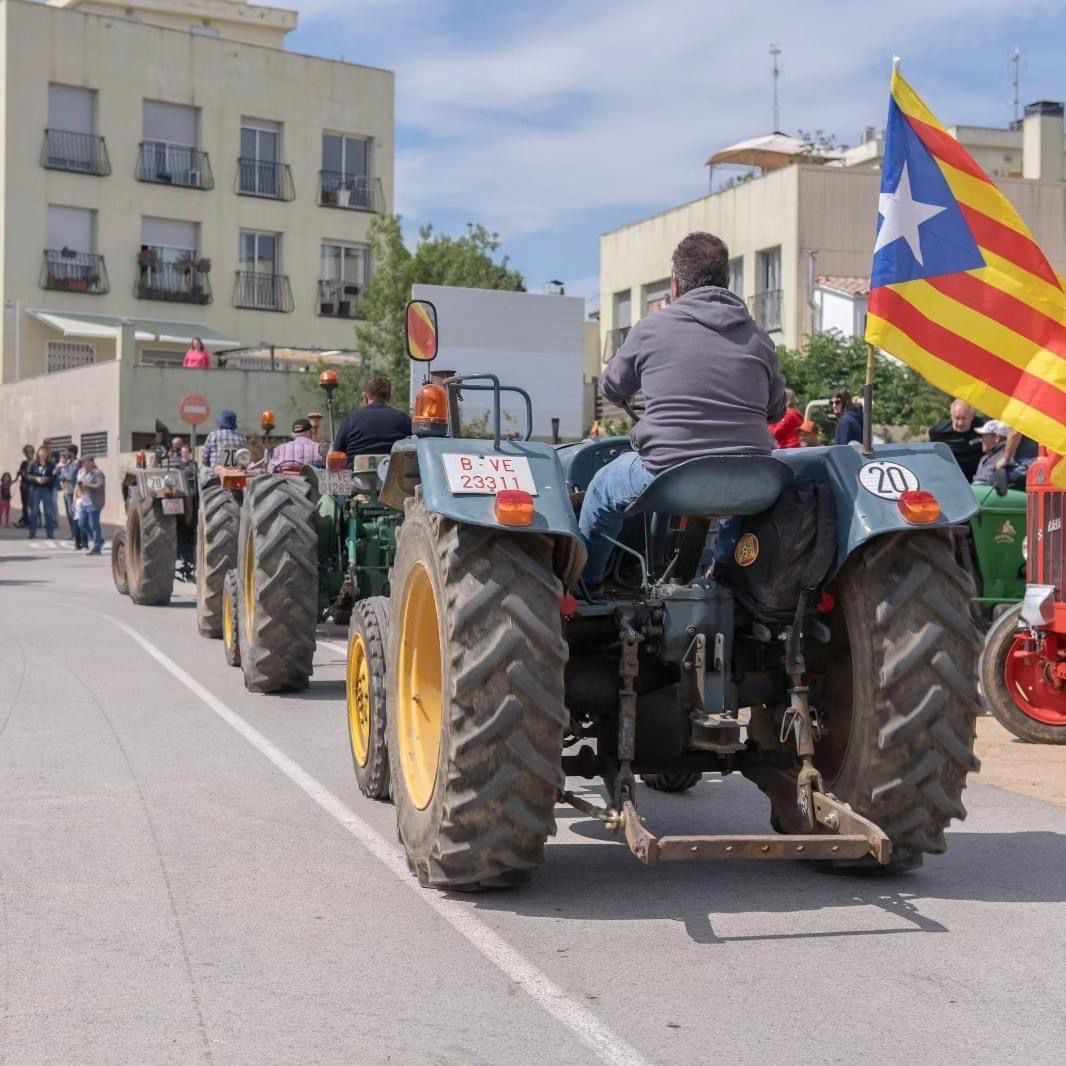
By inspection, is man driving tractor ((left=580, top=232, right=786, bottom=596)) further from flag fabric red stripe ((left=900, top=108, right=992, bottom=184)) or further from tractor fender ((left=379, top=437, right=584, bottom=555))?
flag fabric red stripe ((left=900, top=108, right=992, bottom=184))

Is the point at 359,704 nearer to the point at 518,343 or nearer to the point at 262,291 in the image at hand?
the point at 518,343

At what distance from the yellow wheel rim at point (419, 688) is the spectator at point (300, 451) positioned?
21.6 ft

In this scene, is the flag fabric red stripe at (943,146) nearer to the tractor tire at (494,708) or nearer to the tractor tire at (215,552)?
the tractor tire at (494,708)

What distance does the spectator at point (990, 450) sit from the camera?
40.6 feet

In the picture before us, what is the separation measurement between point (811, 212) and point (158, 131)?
18644 mm

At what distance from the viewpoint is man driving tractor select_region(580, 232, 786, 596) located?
621cm

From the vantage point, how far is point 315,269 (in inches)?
2030

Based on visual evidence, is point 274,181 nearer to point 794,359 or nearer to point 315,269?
point 315,269

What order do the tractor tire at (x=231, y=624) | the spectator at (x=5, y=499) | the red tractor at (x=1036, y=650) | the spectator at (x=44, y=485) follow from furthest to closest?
1. the spectator at (x=5, y=499)
2. the spectator at (x=44, y=485)
3. the tractor tire at (x=231, y=624)
4. the red tractor at (x=1036, y=650)

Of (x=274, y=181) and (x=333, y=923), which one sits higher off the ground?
(x=274, y=181)

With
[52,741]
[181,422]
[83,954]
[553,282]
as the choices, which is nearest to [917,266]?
[83,954]

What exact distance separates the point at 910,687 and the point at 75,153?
44.8m

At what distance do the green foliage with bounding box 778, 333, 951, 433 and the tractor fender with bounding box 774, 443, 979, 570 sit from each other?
25106 millimetres

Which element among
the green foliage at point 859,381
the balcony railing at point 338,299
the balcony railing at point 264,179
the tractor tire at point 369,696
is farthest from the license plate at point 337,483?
the balcony railing at point 338,299
